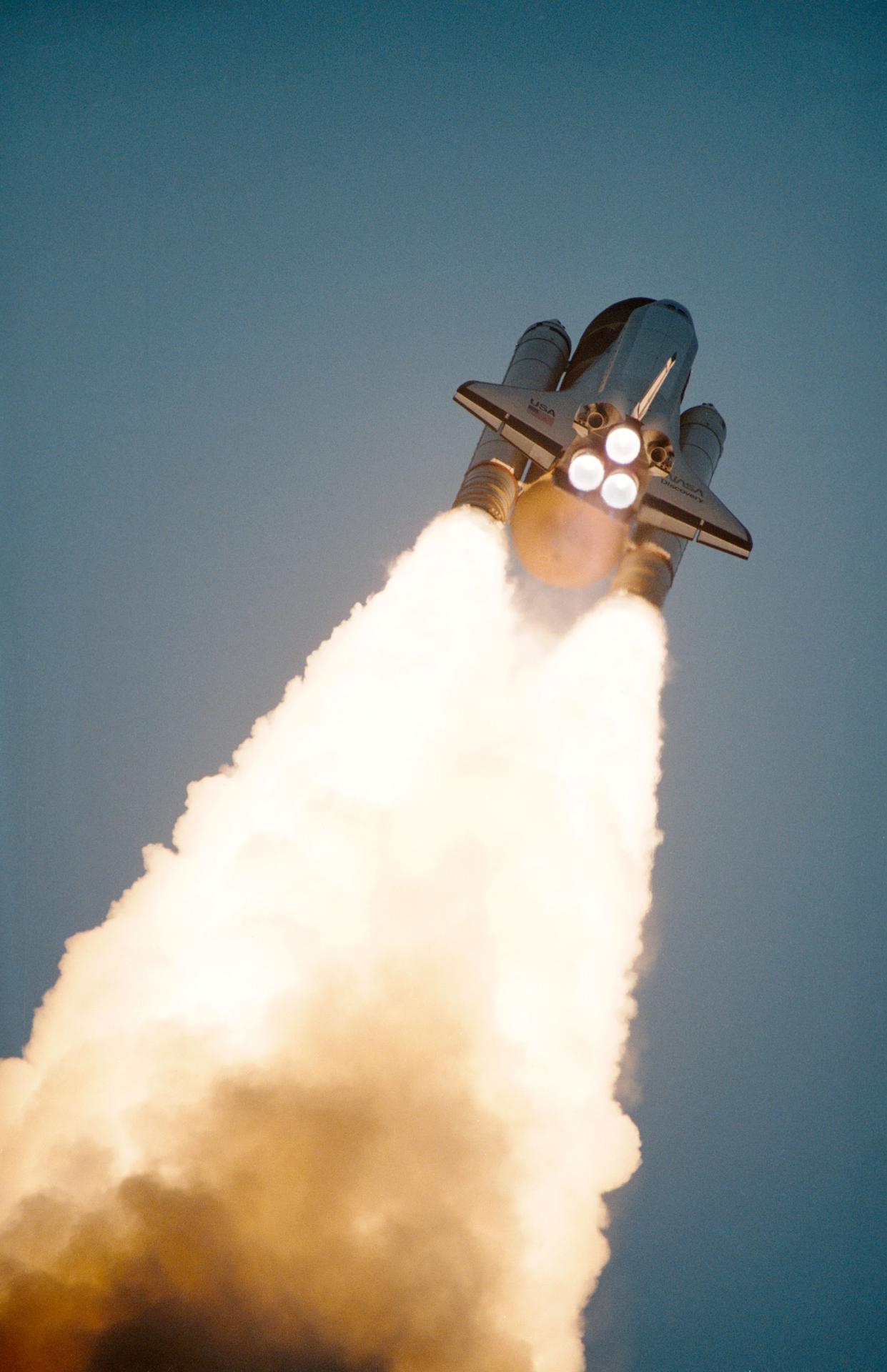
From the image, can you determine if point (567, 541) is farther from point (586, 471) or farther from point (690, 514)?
point (690, 514)

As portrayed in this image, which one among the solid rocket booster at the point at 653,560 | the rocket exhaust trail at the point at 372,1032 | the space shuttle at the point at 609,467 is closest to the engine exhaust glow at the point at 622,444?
the space shuttle at the point at 609,467

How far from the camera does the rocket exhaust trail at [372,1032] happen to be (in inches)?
447

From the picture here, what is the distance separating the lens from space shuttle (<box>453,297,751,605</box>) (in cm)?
1736

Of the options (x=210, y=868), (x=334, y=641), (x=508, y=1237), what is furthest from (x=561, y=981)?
(x=334, y=641)

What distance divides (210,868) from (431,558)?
6.63m

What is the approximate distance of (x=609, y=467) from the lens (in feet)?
56.8

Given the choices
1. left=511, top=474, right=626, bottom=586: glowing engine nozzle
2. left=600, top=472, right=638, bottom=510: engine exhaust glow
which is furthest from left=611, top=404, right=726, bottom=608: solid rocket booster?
left=600, top=472, right=638, bottom=510: engine exhaust glow

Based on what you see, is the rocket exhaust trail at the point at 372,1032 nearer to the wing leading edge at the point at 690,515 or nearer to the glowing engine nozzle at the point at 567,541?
the glowing engine nozzle at the point at 567,541

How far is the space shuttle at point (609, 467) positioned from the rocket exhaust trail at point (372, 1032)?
93cm

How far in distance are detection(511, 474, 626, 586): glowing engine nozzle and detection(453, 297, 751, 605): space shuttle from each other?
0.06 ft

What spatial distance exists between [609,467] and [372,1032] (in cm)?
931

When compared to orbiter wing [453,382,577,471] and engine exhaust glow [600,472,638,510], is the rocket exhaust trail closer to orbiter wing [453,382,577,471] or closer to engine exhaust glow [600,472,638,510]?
orbiter wing [453,382,577,471]

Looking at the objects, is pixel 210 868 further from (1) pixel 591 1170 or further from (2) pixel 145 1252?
(1) pixel 591 1170

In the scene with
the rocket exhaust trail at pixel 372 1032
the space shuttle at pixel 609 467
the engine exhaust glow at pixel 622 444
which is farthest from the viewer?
the space shuttle at pixel 609 467
